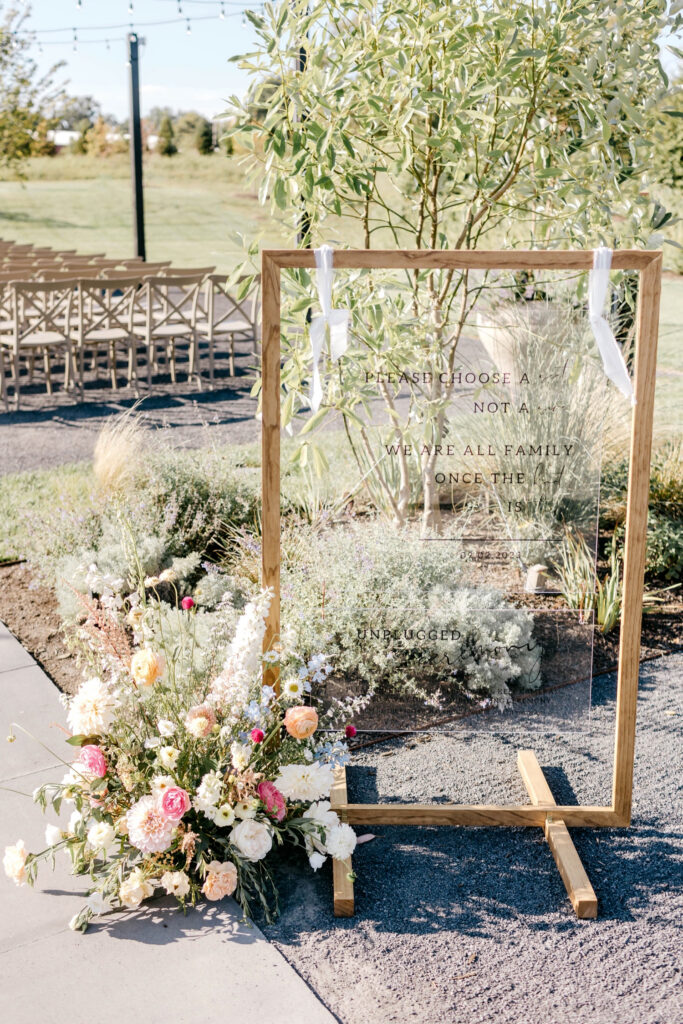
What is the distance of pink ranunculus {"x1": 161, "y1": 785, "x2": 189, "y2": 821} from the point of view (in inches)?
95.1

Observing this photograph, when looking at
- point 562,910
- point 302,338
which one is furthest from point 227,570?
point 562,910

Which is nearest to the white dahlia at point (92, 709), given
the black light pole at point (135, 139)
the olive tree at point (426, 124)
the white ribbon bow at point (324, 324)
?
the white ribbon bow at point (324, 324)

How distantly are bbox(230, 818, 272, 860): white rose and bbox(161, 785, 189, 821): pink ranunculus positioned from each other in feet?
0.65

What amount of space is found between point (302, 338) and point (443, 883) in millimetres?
2002

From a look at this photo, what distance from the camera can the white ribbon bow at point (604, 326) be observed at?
2.59 m

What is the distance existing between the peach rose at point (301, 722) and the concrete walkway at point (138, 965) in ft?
1.57

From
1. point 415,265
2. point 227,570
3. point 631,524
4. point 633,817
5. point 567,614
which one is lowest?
point 633,817

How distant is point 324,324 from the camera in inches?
107

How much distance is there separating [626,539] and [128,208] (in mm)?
29536

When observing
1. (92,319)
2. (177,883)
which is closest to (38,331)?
(92,319)

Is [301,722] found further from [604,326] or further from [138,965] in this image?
[604,326]

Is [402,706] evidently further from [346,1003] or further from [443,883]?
[346,1003]

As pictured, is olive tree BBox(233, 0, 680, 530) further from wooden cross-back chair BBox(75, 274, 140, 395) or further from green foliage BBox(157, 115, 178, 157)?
green foliage BBox(157, 115, 178, 157)

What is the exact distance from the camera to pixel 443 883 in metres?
2.69
